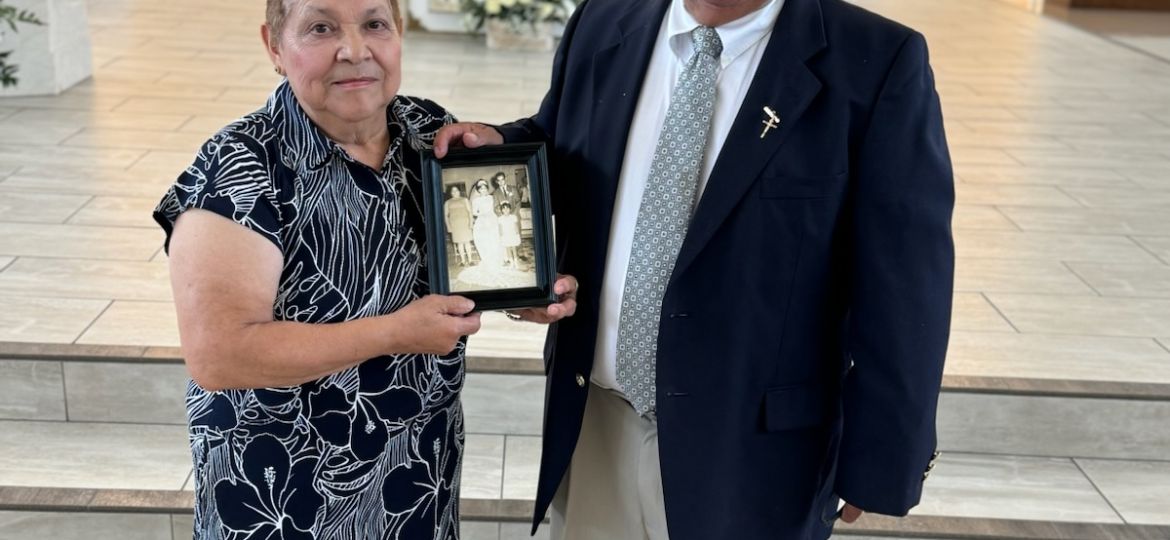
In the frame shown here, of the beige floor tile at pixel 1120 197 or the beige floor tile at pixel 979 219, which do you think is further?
the beige floor tile at pixel 1120 197

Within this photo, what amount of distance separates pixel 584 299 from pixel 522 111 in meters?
4.24

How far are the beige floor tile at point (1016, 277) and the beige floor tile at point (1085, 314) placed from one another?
0.21ft

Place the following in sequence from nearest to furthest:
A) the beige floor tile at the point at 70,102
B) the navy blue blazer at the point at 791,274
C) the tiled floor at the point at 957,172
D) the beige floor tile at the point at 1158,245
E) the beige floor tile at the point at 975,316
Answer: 1. the navy blue blazer at the point at 791,274
2. the tiled floor at the point at 957,172
3. the beige floor tile at the point at 975,316
4. the beige floor tile at the point at 1158,245
5. the beige floor tile at the point at 70,102

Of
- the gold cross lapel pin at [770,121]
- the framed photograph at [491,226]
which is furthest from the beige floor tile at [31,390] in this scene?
the gold cross lapel pin at [770,121]

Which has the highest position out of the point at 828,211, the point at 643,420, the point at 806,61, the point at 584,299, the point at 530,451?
the point at 806,61

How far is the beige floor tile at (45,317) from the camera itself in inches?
118

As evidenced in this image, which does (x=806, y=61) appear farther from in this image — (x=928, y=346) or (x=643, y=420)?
(x=643, y=420)

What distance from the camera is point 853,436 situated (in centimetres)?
162

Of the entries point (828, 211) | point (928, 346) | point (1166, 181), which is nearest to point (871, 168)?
point (828, 211)

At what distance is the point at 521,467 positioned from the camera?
9.47 feet

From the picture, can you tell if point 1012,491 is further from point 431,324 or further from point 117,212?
point 117,212

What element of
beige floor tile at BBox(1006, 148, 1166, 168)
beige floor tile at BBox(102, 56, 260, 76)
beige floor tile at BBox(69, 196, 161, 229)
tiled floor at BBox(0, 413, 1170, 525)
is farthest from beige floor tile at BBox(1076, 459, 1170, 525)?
beige floor tile at BBox(102, 56, 260, 76)

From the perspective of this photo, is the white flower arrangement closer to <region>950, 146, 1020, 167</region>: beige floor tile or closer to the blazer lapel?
<region>950, 146, 1020, 167</region>: beige floor tile

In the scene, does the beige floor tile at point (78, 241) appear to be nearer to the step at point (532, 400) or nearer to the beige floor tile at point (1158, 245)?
the step at point (532, 400)
